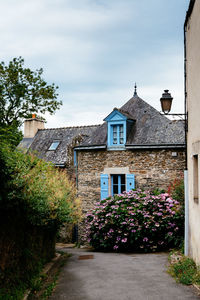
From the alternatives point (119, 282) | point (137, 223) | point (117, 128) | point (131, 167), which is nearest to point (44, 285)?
point (119, 282)

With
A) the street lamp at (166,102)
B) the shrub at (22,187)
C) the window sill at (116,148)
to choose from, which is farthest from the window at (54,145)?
the shrub at (22,187)

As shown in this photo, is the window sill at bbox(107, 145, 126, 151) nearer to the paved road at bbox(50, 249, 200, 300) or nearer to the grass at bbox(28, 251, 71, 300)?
the paved road at bbox(50, 249, 200, 300)

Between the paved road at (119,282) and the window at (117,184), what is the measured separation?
593 cm

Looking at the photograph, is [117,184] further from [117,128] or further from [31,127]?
[31,127]

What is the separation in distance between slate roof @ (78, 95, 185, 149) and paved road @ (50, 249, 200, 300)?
6.10 metres

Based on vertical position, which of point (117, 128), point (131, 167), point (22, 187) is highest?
point (117, 128)

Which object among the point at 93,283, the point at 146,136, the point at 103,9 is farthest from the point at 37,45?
the point at 146,136

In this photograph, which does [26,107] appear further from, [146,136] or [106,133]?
[146,136]

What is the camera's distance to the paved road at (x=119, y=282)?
6426 mm

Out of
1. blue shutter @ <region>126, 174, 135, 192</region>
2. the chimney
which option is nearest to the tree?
the chimney

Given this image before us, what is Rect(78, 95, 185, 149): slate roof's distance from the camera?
49.8ft

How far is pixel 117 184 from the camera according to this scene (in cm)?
1616

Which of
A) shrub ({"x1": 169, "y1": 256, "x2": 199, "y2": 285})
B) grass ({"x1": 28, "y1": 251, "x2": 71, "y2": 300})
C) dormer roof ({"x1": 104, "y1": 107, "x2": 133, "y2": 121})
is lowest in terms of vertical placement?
grass ({"x1": 28, "y1": 251, "x2": 71, "y2": 300})

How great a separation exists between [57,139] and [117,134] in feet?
21.8
